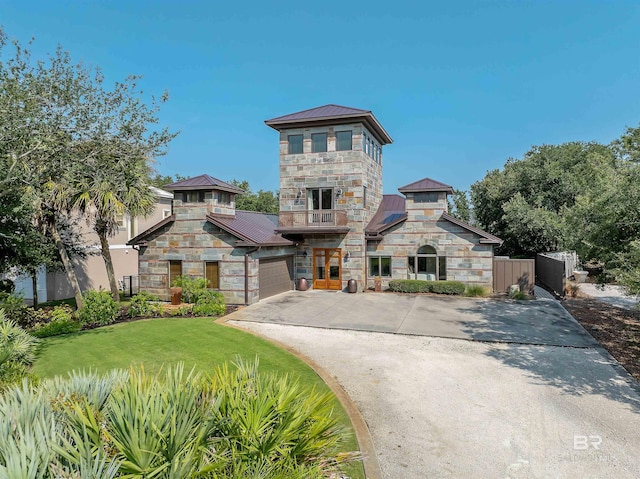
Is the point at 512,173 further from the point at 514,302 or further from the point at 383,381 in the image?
the point at 383,381

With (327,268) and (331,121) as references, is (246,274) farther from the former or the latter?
(331,121)

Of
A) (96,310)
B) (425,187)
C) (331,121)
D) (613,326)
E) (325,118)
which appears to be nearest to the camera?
(613,326)

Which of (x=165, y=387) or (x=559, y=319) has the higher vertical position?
(x=165, y=387)

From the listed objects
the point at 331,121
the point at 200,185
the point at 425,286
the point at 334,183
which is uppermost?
the point at 331,121

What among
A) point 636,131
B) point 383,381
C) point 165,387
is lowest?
point 383,381

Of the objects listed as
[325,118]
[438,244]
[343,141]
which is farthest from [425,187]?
[325,118]

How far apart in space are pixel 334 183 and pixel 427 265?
690 centimetres

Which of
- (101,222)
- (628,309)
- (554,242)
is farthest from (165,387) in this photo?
(554,242)

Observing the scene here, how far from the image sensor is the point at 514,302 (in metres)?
18.3

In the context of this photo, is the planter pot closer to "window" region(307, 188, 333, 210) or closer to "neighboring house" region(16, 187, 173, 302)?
"window" region(307, 188, 333, 210)

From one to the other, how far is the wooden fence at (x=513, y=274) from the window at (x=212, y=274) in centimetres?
1416

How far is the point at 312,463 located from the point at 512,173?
117 feet

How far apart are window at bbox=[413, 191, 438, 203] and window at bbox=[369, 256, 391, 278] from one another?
143 inches

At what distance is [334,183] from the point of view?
22172 millimetres
